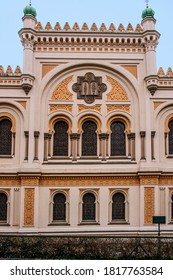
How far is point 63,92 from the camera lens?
2545 centimetres

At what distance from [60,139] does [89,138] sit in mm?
1732

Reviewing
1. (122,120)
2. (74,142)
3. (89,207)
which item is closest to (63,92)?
(74,142)

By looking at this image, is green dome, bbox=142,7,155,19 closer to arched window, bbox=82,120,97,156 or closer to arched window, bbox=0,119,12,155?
arched window, bbox=82,120,97,156

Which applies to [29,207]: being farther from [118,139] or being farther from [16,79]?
[16,79]

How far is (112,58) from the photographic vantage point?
25.8m

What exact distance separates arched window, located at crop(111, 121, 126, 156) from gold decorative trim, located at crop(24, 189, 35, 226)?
17.5ft

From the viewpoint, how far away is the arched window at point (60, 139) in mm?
24719

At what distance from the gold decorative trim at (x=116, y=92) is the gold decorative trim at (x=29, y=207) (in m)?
7.41

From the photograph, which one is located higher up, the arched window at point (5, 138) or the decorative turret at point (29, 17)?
the decorative turret at point (29, 17)

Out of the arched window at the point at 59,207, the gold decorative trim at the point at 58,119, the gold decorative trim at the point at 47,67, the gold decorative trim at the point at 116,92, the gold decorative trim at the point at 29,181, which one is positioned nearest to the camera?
the gold decorative trim at the point at 29,181

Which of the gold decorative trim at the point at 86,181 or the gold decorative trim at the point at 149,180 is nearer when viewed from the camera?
the gold decorative trim at the point at 149,180

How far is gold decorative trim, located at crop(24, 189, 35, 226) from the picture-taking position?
2327 cm

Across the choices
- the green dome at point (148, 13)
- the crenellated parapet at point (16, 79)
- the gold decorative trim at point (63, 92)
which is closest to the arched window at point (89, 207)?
the gold decorative trim at point (63, 92)

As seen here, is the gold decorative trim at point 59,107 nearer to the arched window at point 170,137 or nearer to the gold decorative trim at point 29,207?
the gold decorative trim at point 29,207
